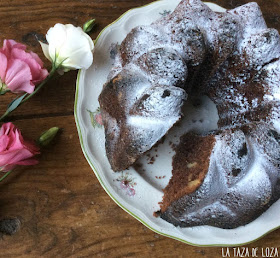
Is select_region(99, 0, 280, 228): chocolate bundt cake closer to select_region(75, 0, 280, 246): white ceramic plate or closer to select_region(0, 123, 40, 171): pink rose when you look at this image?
select_region(75, 0, 280, 246): white ceramic plate

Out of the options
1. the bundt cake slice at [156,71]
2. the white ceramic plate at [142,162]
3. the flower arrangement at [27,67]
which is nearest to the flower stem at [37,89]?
the flower arrangement at [27,67]

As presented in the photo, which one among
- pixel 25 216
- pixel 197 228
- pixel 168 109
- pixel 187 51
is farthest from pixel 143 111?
pixel 25 216

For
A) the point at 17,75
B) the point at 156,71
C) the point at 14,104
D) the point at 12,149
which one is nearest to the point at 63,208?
the point at 12,149

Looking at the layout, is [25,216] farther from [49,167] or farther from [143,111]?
[143,111]

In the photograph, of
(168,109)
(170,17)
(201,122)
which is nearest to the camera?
(168,109)

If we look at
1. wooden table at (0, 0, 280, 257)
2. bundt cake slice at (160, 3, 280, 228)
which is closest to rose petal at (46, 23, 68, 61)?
wooden table at (0, 0, 280, 257)

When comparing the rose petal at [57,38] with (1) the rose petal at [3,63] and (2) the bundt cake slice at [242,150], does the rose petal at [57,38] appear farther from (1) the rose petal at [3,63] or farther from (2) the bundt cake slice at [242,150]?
(2) the bundt cake slice at [242,150]

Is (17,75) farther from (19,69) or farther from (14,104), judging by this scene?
(14,104)
